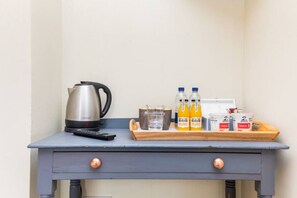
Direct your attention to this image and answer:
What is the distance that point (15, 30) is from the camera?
1.07 meters

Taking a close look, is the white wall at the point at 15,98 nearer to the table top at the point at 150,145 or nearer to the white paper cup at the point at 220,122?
the table top at the point at 150,145

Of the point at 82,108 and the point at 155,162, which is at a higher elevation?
the point at 82,108

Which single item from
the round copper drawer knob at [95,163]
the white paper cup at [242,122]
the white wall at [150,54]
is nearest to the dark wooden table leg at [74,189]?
the white wall at [150,54]

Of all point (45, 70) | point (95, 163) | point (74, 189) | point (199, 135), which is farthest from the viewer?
point (74, 189)

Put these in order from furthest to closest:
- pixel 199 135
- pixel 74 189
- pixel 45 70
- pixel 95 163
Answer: pixel 74 189 → pixel 45 70 → pixel 199 135 → pixel 95 163

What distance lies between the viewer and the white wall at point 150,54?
1.43 m

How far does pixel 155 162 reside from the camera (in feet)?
3.25

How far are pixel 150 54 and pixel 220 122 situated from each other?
1.93ft

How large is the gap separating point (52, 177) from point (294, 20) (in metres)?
1.14

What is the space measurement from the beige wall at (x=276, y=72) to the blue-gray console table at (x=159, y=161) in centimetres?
9

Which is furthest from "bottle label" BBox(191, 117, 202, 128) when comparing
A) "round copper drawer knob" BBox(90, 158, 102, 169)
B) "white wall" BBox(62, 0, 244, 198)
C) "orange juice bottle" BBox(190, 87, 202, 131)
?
"round copper drawer knob" BBox(90, 158, 102, 169)

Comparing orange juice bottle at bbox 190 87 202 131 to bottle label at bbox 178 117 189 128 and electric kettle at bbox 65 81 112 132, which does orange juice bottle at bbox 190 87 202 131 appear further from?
electric kettle at bbox 65 81 112 132

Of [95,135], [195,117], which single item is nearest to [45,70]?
[95,135]

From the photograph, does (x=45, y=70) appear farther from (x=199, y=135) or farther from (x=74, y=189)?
(x=199, y=135)
